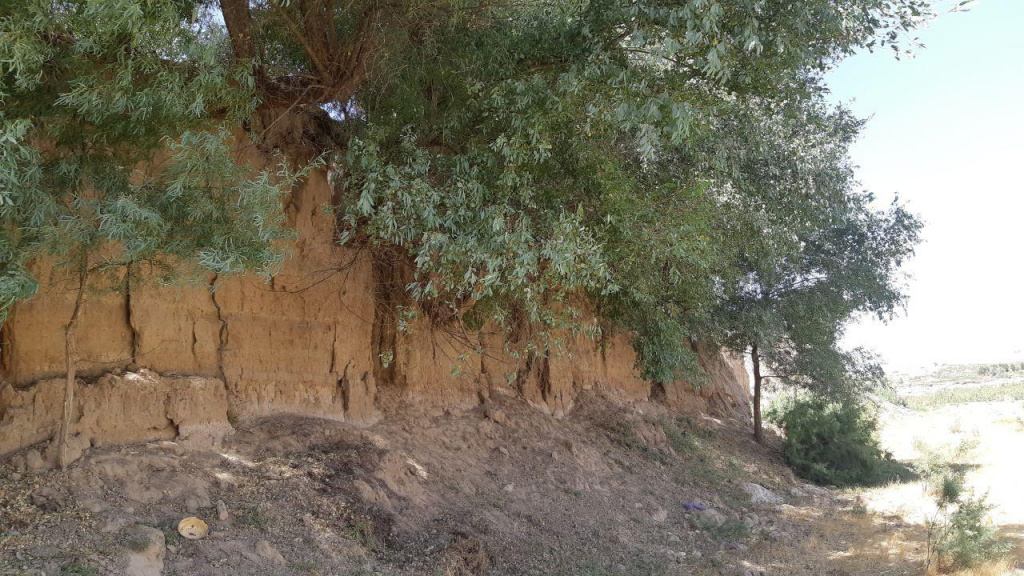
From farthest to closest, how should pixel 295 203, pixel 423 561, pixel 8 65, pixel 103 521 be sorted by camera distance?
pixel 295 203, pixel 423 561, pixel 103 521, pixel 8 65

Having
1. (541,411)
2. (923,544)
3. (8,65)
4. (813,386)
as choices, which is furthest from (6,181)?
(813,386)

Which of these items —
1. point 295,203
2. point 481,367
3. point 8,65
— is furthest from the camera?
point 481,367

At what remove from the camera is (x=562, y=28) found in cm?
855

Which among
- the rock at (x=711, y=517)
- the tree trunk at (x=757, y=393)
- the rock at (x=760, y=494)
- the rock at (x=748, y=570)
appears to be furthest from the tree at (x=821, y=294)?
the rock at (x=748, y=570)

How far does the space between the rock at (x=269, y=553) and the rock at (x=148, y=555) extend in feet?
2.62

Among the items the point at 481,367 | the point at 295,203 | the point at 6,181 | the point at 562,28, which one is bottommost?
the point at 481,367

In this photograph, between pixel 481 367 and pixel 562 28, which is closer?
pixel 562 28

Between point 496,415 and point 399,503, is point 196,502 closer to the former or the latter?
point 399,503

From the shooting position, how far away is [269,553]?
6.47 m

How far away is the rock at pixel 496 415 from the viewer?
11789mm

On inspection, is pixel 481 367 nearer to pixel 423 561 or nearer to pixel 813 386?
pixel 423 561

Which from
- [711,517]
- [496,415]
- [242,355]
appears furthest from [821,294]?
[242,355]

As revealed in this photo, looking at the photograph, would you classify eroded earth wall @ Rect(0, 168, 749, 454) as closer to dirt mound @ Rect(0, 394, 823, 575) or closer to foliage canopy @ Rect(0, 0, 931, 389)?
dirt mound @ Rect(0, 394, 823, 575)

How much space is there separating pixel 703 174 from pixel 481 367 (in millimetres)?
4869
